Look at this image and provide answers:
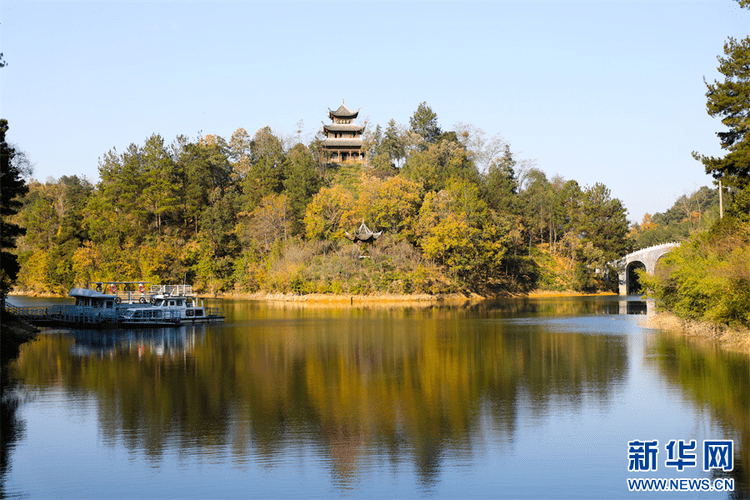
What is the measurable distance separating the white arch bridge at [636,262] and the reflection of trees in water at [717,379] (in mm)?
55049

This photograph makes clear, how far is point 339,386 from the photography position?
2194 cm

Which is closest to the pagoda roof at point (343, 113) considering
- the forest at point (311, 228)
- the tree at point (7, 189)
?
the forest at point (311, 228)

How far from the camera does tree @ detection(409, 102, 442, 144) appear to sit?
106 metres

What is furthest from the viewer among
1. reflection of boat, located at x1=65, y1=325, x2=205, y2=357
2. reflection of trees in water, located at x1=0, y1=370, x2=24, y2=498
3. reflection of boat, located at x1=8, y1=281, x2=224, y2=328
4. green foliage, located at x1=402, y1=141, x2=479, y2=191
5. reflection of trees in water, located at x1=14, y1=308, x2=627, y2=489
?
green foliage, located at x1=402, y1=141, x2=479, y2=191

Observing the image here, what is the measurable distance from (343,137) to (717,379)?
291ft

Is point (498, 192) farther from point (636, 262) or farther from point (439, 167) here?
point (636, 262)

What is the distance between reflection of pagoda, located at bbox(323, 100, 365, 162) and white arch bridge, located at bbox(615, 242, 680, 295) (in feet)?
146

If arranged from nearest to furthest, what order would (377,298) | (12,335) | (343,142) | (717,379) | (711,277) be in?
(717,379), (711,277), (12,335), (377,298), (343,142)

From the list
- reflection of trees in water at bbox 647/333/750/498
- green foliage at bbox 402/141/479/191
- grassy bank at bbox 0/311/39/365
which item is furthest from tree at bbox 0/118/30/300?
green foliage at bbox 402/141/479/191

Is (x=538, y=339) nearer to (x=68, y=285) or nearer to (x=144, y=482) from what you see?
(x=144, y=482)

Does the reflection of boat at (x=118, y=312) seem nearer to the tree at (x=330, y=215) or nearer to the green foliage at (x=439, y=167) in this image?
the tree at (x=330, y=215)

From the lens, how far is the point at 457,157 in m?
95.6

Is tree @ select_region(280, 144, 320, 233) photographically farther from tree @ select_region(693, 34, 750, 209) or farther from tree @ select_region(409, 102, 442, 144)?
tree @ select_region(693, 34, 750, 209)

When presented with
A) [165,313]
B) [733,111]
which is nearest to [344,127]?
[165,313]
